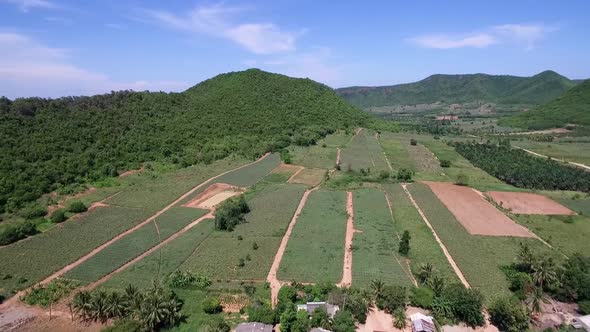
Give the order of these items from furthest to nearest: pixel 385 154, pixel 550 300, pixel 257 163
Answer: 1. pixel 385 154
2. pixel 257 163
3. pixel 550 300

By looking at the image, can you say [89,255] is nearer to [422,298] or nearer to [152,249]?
[152,249]

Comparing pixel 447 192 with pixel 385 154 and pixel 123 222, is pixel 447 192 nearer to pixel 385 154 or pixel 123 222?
pixel 385 154

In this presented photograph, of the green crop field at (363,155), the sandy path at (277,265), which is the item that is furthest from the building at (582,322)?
the green crop field at (363,155)

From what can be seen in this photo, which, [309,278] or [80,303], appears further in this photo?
[309,278]

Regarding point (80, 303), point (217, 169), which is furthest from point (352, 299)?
point (217, 169)

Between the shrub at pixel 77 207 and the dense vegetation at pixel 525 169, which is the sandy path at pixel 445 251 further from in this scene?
the shrub at pixel 77 207

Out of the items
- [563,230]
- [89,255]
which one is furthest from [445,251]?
[89,255]
